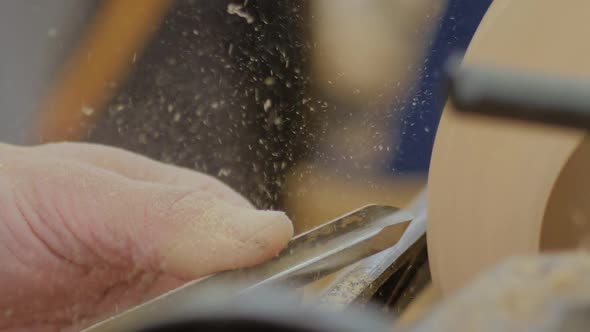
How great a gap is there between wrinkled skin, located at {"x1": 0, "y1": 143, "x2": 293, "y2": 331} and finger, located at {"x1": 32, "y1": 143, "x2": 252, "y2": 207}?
0.07ft

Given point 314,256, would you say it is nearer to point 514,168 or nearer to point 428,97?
point 514,168

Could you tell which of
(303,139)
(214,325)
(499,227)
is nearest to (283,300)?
(214,325)

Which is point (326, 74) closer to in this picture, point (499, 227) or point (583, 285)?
point (499, 227)

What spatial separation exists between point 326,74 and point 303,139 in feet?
0.14

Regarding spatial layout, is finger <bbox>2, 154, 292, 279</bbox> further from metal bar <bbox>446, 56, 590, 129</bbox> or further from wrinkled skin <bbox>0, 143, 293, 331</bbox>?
metal bar <bbox>446, 56, 590, 129</bbox>

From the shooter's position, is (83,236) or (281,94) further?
(281,94)

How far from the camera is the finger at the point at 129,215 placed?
0.30 metres

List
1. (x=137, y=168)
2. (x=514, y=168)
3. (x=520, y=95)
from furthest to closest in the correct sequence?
(x=137, y=168)
(x=514, y=168)
(x=520, y=95)

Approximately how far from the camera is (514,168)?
24cm

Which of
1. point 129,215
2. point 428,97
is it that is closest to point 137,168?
point 129,215

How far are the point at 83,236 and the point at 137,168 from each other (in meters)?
0.05

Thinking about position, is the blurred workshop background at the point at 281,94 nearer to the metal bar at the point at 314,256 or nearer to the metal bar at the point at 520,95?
the metal bar at the point at 314,256

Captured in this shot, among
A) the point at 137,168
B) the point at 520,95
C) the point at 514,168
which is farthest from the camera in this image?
the point at 137,168

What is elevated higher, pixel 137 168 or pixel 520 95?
pixel 520 95
